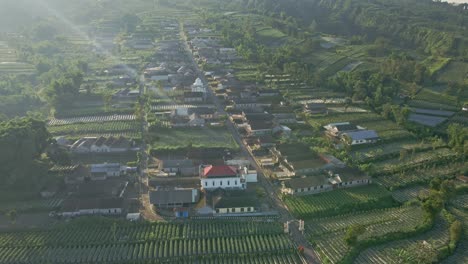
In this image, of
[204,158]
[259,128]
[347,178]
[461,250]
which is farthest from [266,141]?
[461,250]

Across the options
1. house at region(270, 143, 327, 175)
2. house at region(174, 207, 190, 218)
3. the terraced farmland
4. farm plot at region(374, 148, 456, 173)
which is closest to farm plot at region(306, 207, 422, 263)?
the terraced farmland

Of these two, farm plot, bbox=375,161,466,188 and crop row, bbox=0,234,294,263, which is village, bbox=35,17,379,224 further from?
crop row, bbox=0,234,294,263

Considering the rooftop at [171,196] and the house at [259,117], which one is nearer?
the rooftop at [171,196]

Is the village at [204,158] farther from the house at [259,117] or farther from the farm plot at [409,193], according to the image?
the farm plot at [409,193]

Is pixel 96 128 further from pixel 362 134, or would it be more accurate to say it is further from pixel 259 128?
pixel 362 134

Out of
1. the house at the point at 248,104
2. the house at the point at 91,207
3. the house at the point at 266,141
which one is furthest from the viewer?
the house at the point at 248,104

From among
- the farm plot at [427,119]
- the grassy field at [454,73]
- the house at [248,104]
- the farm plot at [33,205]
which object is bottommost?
the farm plot at [33,205]

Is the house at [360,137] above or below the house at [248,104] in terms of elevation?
below

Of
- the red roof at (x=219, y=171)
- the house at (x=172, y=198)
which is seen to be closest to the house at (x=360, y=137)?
the red roof at (x=219, y=171)
